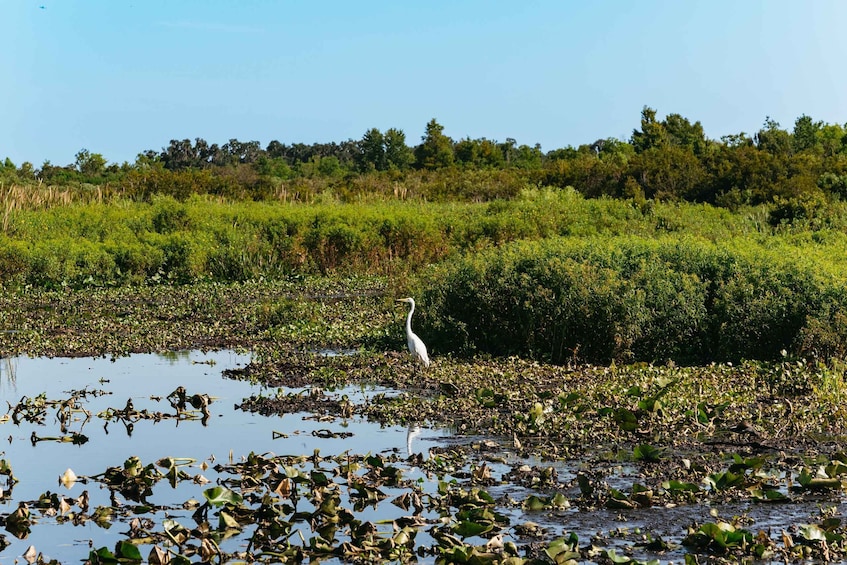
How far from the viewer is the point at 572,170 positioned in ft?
143

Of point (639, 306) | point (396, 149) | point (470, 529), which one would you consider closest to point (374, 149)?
point (396, 149)

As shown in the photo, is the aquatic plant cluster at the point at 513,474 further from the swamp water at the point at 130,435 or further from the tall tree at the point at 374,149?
the tall tree at the point at 374,149

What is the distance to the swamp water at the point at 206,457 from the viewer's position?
688 centimetres

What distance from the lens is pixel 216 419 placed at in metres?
10.7

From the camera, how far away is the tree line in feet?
114

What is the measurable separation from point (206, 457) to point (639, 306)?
5.51 m

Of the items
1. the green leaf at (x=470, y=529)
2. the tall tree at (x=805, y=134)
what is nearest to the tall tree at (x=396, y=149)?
the tall tree at (x=805, y=134)

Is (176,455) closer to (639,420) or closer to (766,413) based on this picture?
(639,420)

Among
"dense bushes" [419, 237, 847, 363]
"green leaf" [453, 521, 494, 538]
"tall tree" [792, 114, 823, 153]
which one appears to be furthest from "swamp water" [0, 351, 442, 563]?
"tall tree" [792, 114, 823, 153]

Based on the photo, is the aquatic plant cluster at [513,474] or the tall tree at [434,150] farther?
the tall tree at [434,150]

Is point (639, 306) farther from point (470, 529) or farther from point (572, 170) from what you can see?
point (572, 170)

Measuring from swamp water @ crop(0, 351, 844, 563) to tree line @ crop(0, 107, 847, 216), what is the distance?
17273 mm

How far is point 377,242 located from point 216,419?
50.5 feet

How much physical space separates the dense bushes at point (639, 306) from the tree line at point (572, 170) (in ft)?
42.1
